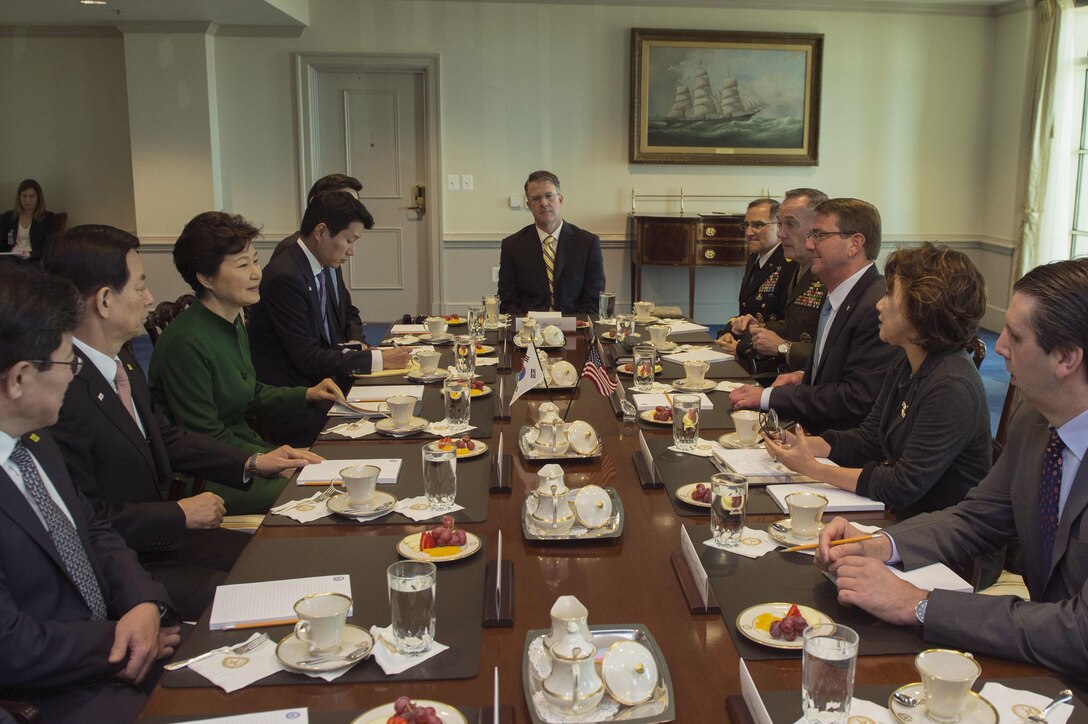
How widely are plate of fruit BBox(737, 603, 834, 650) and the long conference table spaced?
2cm

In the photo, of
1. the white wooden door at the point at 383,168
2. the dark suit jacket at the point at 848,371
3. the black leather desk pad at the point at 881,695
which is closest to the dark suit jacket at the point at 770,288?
the dark suit jacket at the point at 848,371

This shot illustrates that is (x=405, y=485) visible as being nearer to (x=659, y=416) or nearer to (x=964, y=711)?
(x=659, y=416)

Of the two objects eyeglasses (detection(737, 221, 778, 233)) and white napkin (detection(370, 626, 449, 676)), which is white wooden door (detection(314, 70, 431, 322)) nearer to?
eyeglasses (detection(737, 221, 778, 233))

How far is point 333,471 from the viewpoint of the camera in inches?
92.6

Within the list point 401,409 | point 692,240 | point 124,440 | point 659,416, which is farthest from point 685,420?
point 692,240

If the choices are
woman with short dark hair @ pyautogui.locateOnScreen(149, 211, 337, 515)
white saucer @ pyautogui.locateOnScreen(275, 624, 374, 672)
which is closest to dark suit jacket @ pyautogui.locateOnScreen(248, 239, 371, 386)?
woman with short dark hair @ pyautogui.locateOnScreen(149, 211, 337, 515)

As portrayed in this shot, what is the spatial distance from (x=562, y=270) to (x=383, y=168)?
336cm

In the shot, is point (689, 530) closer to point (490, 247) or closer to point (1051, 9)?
point (490, 247)

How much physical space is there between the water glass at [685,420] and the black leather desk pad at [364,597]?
78 centimetres

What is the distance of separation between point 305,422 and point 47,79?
6284 millimetres

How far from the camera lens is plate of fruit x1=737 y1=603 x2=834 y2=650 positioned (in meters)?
1.49

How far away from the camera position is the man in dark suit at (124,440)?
7.60 feet

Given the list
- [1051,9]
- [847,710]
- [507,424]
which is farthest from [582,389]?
[1051,9]

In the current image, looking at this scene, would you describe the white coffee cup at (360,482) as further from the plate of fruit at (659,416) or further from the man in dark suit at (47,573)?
the plate of fruit at (659,416)
